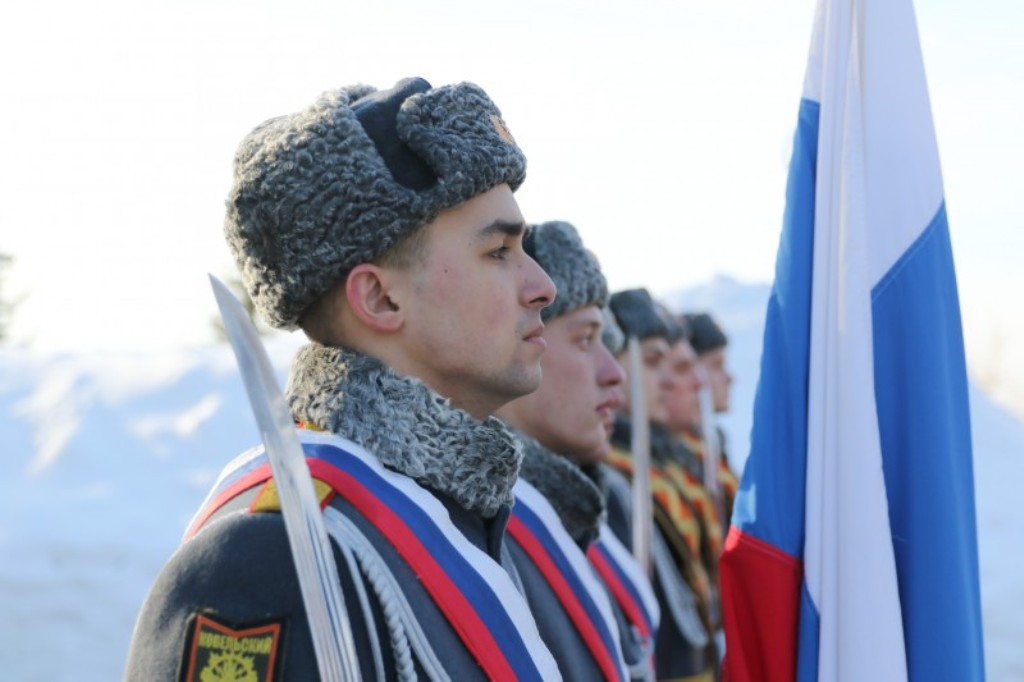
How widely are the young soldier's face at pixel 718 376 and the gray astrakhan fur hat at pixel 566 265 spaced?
11.3 feet

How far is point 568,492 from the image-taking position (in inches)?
125

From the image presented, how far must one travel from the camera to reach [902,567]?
8.68 feet

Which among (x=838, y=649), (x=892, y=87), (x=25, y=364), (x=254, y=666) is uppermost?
(x=25, y=364)

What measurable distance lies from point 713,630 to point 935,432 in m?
2.48

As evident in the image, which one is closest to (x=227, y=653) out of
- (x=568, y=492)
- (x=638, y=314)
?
(x=568, y=492)

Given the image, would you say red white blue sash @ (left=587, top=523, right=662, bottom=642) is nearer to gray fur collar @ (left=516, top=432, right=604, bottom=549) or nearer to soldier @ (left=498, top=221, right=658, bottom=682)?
soldier @ (left=498, top=221, right=658, bottom=682)

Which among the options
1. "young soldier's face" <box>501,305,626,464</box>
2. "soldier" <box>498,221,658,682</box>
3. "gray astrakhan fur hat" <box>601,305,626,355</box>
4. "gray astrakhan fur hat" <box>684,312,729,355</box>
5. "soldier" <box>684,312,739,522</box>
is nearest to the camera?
"soldier" <box>498,221,658,682</box>

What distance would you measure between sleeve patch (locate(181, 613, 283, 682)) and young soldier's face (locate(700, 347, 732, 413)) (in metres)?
5.33

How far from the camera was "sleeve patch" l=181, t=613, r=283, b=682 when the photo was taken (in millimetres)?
1856

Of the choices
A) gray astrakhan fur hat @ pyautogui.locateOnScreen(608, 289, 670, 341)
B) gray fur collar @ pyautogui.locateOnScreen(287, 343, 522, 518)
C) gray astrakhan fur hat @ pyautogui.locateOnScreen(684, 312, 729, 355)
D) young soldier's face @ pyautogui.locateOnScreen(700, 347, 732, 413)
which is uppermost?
gray astrakhan fur hat @ pyautogui.locateOnScreen(684, 312, 729, 355)

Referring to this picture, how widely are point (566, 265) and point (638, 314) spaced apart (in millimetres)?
1801

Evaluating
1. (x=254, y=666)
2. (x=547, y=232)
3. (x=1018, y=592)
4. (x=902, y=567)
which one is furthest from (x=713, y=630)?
(x=1018, y=592)

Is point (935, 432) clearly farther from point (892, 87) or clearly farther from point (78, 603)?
point (78, 603)

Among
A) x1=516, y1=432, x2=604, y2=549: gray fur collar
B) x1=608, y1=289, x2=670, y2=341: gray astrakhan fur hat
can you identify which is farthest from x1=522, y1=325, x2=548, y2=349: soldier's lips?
x1=608, y1=289, x2=670, y2=341: gray astrakhan fur hat
